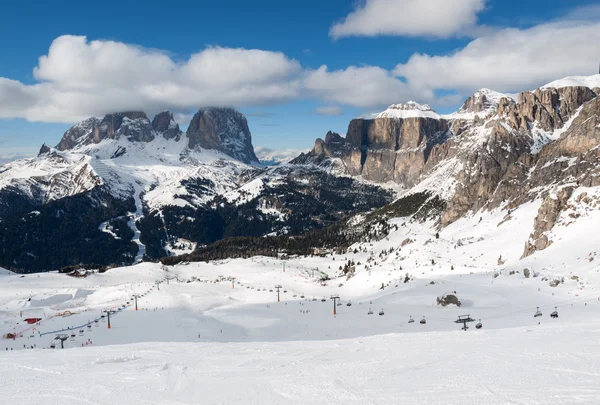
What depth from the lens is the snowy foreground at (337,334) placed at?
23.5m

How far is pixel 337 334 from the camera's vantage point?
5912 centimetres

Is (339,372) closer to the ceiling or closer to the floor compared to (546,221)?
closer to the floor

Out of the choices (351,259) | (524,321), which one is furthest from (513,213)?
(524,321)

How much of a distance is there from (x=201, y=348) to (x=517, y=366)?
1015 inches

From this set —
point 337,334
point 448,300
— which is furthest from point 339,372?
point 448,300

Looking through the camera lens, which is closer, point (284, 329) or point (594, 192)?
point (284, 329)

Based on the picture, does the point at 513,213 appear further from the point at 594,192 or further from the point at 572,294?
the point at 572,294

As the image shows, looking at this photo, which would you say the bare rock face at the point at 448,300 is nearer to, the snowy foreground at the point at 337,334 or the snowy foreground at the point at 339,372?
the snowy foreground at the point at 337,334

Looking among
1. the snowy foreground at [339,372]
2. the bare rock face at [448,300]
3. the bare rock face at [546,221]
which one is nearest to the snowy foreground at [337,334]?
the snowy foreground at [339,372]

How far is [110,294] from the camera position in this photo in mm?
108562

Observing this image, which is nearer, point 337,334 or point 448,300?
point 337,334

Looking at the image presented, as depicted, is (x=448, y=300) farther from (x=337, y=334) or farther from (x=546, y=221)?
(x=546, y=221)

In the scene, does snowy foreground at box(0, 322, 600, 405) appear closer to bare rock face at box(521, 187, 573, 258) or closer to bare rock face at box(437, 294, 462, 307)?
bare rock face at box(437, 294, 462, 307)

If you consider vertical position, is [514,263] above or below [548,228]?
below
